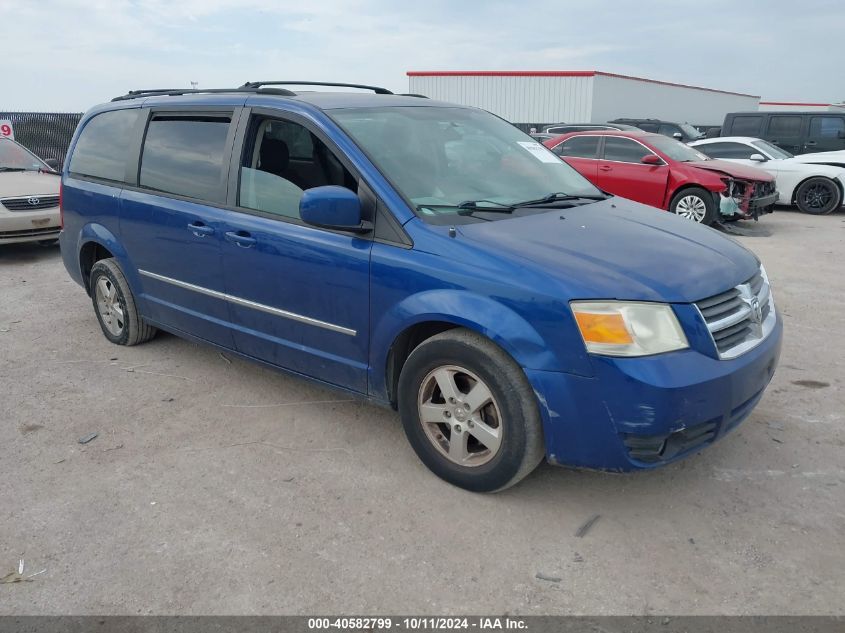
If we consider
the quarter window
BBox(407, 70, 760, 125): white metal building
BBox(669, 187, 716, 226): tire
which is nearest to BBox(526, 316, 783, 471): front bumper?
BBox(669, 187, 716, 226): tire

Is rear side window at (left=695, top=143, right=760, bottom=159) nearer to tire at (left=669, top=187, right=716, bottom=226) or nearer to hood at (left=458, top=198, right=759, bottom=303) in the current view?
tire at (left=669, top=187, right=716, bottom=226)

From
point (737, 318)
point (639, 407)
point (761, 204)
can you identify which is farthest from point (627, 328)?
point (761, 204)

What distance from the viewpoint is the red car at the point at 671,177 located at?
10430 mm

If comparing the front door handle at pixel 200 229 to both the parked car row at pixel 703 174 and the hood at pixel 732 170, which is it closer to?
the parked car row at pixel 703 174

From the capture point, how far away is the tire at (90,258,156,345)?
512cm

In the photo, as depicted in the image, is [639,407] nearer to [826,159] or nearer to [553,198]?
[553,198]

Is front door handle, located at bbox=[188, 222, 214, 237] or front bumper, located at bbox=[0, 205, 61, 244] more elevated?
front door handle, located at bbox=[188, 222, 214, 237]

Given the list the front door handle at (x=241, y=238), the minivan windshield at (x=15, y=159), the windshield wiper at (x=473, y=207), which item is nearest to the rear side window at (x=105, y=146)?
the front door handle at (x=241, y=238)

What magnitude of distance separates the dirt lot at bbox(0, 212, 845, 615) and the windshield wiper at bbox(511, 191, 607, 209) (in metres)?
1.36

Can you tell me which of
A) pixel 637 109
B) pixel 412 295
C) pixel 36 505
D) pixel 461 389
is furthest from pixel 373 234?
pixel 637 109

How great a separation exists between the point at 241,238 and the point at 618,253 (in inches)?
80.1

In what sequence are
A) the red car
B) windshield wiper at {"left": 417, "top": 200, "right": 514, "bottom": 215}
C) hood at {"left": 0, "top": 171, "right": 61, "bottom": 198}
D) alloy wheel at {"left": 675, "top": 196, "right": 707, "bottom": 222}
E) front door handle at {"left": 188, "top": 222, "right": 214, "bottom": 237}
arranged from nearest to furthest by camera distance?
windshield wiper at {"left": 417, "top": 200, "right": 514, "bottom": 215} < front door handle at {"left": 188, "top": 222, "right": 214, "bottom": 237} < hood at {"left": 0, "top": 171, "right": 61, "bottom": 198} < the red car < alloy wheel at {"left": 675, "top": 196, "right": 707, "bottom": 222}

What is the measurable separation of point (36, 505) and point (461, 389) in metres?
2.05

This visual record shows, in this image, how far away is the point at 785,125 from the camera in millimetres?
15164
